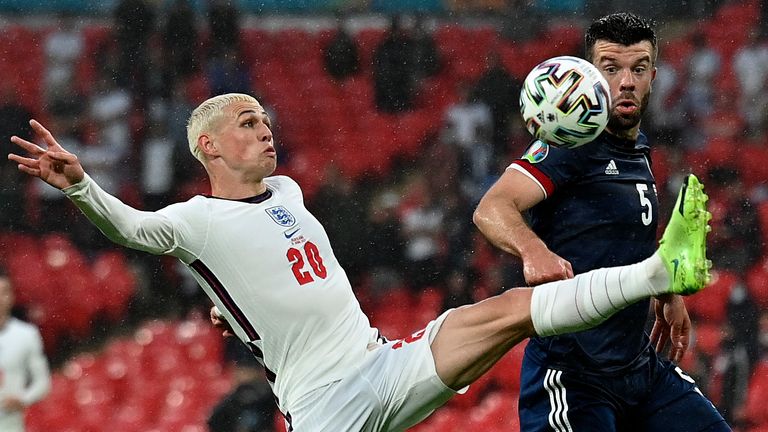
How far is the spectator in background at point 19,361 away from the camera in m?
7.30

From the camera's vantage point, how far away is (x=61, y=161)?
3697 mm

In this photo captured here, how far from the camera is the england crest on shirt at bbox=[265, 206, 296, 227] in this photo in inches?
167

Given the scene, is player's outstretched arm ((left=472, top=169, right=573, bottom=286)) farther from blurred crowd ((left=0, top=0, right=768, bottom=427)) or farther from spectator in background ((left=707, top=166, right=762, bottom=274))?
spectator in background ((left=707, top=166, right=762, bottom=274))

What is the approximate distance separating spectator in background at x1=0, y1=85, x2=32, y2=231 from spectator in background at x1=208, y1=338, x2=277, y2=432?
1.69m

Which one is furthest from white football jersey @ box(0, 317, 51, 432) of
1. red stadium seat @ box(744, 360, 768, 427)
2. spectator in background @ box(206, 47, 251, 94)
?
red stadium seat @ box(744, 360, 768, 427)

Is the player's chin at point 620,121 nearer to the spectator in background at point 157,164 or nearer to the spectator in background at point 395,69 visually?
the spectator in background at point 395,69

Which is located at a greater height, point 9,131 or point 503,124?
point 9,131

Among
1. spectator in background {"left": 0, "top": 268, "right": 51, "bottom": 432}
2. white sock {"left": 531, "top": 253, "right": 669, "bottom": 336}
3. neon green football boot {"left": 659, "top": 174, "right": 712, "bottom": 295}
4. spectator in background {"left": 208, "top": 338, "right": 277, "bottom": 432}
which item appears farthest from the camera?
spectator in background {"left": 208, "top": 338, "right": 277, "bottom": 432}

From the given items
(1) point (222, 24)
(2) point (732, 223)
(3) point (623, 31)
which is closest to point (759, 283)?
(2) point (732, 223)

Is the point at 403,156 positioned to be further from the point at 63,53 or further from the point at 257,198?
the point at 257,198

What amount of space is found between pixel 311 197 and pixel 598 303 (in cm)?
470

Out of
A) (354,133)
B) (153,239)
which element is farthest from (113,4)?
(153,239)

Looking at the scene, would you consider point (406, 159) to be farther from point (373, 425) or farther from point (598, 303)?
point (598, 303)

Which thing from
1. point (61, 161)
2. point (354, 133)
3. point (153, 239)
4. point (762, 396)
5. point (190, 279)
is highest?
point (61, 161)
